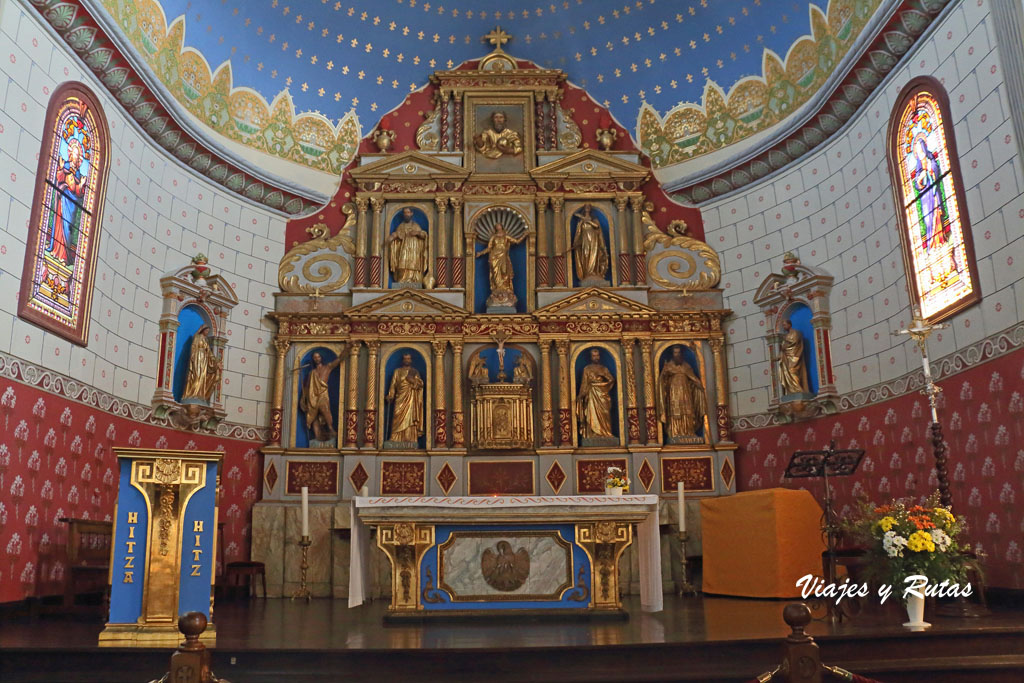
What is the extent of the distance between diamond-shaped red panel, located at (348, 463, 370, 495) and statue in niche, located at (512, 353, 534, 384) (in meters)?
2.58

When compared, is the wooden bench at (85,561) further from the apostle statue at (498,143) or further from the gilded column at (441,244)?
the apostle statue at (498,143)

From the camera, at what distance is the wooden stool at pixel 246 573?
11.4 metres

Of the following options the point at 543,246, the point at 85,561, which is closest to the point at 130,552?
the point at 85,561

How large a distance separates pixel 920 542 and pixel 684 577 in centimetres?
475

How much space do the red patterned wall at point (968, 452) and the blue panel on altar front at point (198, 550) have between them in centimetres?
727

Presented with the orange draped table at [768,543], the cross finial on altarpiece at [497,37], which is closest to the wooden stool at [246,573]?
the orange draped table at [768,543]

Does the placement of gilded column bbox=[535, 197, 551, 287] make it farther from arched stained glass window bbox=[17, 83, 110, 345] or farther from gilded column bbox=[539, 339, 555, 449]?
arched stained glass window bbox=[17, 83, 110, 345]

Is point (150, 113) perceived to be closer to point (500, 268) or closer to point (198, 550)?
point (500, 268)

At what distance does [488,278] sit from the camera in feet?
45.7

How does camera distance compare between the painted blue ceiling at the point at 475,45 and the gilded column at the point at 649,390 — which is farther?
the painted blue ceiling at the point at 475,45

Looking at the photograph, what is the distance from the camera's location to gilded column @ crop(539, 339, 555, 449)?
42.6 feet

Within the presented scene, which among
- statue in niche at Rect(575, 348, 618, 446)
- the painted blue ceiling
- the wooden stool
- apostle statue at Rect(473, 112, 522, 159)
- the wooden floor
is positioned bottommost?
the wooden floor

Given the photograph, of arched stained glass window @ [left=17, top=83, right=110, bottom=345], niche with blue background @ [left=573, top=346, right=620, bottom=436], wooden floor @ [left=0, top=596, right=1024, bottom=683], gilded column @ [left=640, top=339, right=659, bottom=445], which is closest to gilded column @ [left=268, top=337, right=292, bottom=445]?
arched stained glass window @ [left=17, top=83, right=110, bottom=345]

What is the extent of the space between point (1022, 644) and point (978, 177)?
481 centimetres
